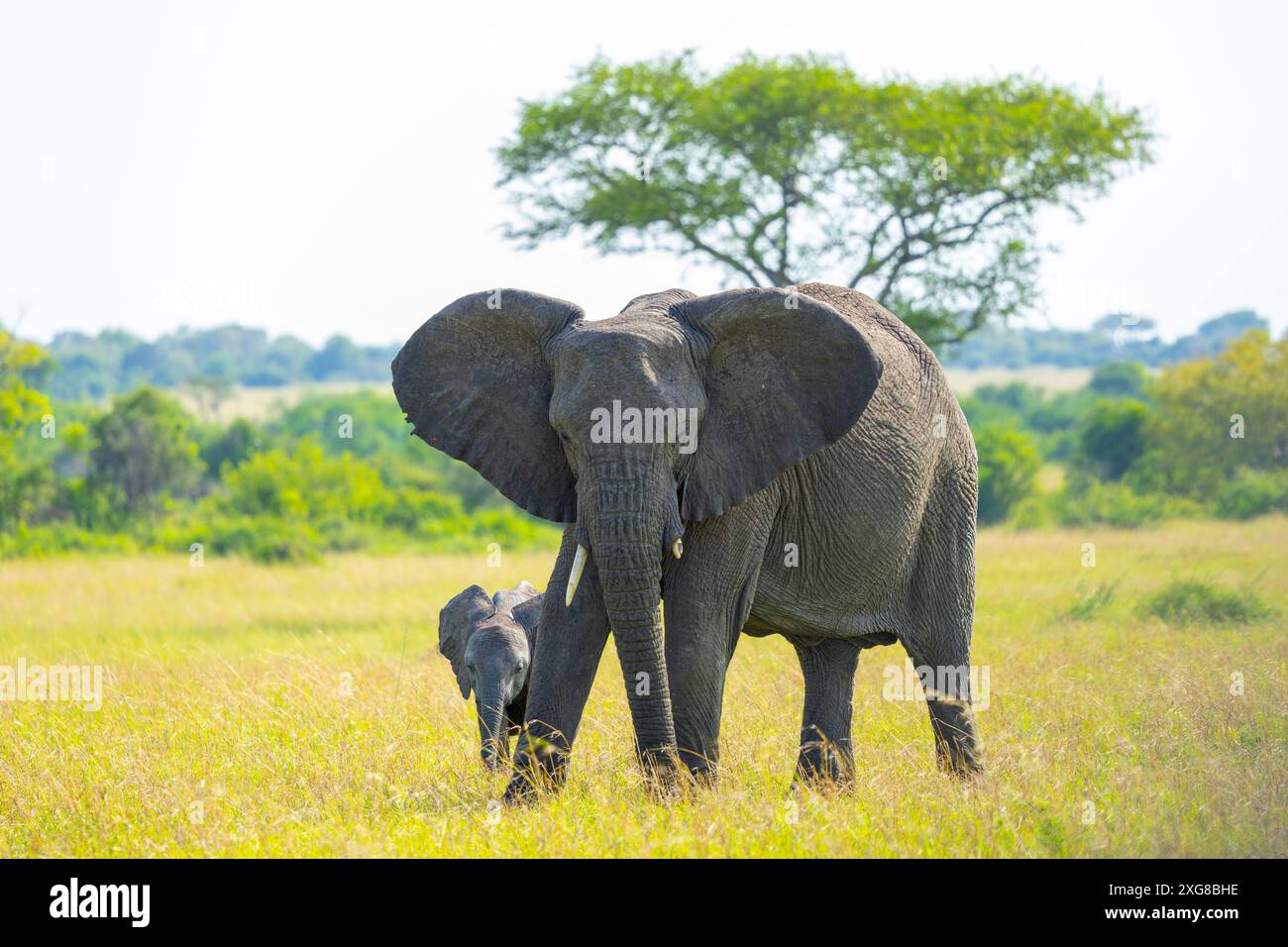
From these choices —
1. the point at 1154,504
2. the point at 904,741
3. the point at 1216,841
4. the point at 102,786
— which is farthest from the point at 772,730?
the point at 1154,504

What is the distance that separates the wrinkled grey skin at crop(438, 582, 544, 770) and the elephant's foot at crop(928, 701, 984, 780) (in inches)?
82.0

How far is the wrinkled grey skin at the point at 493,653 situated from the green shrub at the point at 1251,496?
66.4 ft

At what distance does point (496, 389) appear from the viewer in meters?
6.54

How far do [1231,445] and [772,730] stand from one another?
76.4ft

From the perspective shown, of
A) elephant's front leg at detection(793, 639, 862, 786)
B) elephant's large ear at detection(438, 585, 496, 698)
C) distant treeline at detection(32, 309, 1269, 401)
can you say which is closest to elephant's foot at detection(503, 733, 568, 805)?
elephant's front leg at detection(793, 639, 862, 786)

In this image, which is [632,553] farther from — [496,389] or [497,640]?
[497,640]

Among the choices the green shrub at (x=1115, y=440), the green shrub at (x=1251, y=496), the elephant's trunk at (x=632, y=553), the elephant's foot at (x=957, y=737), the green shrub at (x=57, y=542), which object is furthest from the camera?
the green shrub at (x=1115, y=440)

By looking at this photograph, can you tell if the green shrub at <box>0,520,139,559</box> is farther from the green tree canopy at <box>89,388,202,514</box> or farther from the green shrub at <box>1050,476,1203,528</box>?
the green shrub at <box>1050,476,1203,528</box>

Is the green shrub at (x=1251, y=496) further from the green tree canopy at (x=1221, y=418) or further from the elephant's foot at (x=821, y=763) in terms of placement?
the elephant's foot at (x=821, y=763)

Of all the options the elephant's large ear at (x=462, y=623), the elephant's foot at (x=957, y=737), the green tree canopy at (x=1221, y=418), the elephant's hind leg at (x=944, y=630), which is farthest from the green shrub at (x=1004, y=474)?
the elephant's foot at (x=957, y=737)

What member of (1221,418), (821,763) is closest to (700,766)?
(821,763)

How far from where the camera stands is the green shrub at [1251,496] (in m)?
26.1

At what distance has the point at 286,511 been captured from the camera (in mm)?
30234

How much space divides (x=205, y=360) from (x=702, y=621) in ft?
465
